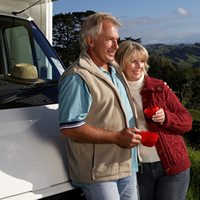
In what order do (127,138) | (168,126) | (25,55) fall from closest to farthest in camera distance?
(127,138), (168,126), (25,55)

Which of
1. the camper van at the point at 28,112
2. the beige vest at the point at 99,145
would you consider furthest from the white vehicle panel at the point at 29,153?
the beige vest at the point at 99,145

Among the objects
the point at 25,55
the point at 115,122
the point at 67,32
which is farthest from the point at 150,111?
the point at 67,32

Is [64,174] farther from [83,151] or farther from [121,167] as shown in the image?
[121,167]

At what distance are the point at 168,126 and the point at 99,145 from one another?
58 centimetres

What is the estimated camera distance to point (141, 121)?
2.26 metres

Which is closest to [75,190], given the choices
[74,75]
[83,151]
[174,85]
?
[83,151]

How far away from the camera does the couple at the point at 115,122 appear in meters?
1.84

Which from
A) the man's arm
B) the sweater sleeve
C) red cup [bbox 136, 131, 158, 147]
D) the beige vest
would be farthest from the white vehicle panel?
the sweater sleeve

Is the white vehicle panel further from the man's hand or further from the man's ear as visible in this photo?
the man's ear

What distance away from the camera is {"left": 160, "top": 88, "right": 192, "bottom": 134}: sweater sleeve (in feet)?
7.22

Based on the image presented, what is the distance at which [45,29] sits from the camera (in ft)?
11.6

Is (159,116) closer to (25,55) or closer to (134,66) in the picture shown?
(134,66)

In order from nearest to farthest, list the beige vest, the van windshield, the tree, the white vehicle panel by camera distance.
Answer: the white vehicle panel → the beige vest → the van windshield → the tree

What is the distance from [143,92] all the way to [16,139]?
98cm
